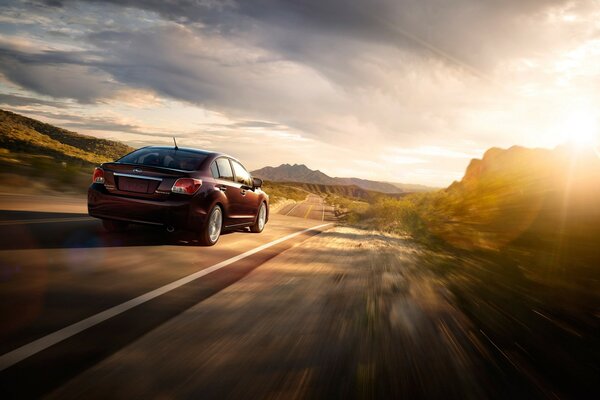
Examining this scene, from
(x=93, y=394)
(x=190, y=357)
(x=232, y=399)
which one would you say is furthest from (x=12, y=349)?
(x=232, y=399)

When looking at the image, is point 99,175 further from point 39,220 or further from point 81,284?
point 81,284

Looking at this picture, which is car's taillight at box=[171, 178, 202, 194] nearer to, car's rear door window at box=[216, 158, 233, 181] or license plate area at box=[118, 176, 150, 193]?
license plate area at box=[118, 176, 150, 193]

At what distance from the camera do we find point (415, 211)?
2025 cm

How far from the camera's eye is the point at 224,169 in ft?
28.8

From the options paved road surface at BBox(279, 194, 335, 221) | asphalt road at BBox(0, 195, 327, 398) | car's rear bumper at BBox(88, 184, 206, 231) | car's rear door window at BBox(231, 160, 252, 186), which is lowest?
paved road surface at BBox(279, 194, 335, 221)

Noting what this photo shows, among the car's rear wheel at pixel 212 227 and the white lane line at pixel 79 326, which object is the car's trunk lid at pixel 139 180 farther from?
the white lane line at pixel 79 326

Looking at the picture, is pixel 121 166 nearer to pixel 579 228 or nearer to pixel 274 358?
pixel 274 358

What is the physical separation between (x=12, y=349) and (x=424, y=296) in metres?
3.99

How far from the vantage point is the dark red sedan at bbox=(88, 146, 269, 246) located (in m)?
6.98

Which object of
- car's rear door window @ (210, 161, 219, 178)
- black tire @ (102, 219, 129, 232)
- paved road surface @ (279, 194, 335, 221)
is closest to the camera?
black tire @ (102, 219, 129, 232)

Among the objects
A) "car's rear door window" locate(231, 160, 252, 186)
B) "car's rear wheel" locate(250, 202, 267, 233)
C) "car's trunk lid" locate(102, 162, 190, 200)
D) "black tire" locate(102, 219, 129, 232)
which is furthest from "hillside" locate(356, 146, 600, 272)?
"black tire" locate(102, 219, 129, 232)

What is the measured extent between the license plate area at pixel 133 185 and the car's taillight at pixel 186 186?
0.42 metres

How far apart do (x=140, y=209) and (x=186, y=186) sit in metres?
0.77

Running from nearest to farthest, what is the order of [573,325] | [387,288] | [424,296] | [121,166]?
[573,325], [424,296], [387,288], [121,166]
